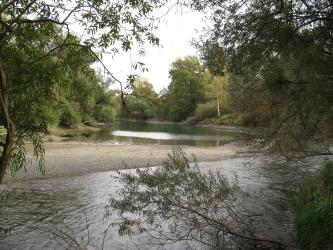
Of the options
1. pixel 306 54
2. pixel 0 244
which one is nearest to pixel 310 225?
pixel 306 54

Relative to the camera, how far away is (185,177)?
7.84 metres

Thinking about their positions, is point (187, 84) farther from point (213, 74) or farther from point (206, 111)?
point (213, 74)

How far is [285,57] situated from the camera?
10422 millimetres

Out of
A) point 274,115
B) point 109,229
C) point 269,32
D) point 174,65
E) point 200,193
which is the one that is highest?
point 174,65

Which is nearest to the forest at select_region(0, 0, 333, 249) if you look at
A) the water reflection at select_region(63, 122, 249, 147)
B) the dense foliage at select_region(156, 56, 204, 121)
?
the water reflection at select_region(63, 122, 249, 147)

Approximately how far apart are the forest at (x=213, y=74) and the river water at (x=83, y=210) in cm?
104

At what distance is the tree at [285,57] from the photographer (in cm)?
937

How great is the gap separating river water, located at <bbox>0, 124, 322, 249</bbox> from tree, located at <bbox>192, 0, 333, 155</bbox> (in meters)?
1.57

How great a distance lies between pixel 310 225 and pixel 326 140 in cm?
289

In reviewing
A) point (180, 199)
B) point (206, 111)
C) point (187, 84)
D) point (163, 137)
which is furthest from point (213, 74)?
point (187, 84)

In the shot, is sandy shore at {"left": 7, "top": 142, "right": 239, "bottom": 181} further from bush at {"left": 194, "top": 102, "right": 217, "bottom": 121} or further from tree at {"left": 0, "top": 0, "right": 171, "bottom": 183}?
bush at {"left": 194, "top": 102, "right": 217, "bottom": 121}

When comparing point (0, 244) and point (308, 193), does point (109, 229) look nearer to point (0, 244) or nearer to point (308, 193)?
point (0, 244)

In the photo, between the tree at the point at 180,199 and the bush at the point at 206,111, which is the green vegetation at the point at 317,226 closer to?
the tree at the point at 180,199

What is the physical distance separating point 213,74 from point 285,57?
93.5 inches
